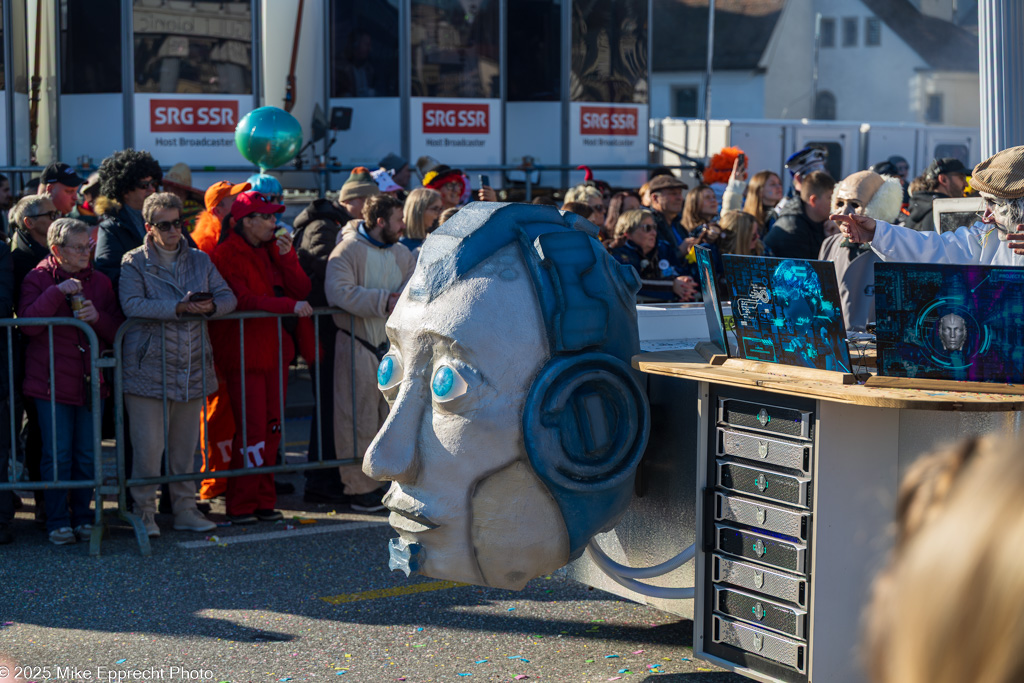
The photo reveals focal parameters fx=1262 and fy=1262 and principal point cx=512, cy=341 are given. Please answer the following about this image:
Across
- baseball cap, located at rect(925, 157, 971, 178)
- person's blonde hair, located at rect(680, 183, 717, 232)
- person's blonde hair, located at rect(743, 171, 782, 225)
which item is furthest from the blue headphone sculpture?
baseball cap, located at rect(925, 157, 971, 178)

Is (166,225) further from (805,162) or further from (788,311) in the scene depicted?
(805,162)

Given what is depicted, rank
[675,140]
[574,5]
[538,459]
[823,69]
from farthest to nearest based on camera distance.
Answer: [823,69]
[675,140]
[574,5]
[538,459]

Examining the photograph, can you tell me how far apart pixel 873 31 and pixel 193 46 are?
43.1 metres

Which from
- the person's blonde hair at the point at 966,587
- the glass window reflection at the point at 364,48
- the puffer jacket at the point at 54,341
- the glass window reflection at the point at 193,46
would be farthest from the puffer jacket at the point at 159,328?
the glass window reflection at the point at 364,48

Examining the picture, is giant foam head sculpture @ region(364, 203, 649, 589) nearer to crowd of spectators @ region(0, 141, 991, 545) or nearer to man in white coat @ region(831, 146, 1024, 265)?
man in white coat @ region(831, 146, 1024, 265)

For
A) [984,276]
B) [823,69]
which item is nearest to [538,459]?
[984,276]

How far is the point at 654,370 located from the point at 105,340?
140 inches

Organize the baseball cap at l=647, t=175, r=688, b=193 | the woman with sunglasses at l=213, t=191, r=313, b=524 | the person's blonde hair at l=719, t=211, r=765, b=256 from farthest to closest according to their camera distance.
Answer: the baseball cap at l=647, t=175, r=688, b=193
the person's blonde hair at l=719, t=211, r=765, b=256
the woman with sunglasses at l=213, t=191, r=313, b=524

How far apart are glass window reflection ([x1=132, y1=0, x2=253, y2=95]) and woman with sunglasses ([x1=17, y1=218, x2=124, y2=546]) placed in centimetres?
859

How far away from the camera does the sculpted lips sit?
4562 millimetres

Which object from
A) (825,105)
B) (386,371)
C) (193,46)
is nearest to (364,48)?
(193,46)

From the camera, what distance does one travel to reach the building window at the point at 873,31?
171 feet

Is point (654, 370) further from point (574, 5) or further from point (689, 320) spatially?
point (574, 5)

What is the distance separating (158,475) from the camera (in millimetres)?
6844
